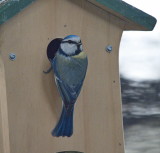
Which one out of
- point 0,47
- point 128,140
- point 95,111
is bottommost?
point 128,140

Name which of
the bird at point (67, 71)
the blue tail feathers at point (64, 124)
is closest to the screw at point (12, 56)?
the bird at point (67, 71)

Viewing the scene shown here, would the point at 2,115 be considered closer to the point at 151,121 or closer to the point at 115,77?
the point at 115,77

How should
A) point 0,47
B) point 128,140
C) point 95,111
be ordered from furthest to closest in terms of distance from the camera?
point 128,140 → point 95,111 → point 0,47

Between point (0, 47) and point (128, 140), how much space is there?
1.92 m

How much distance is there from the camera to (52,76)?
9.27ft

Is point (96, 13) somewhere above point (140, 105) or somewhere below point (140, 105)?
above

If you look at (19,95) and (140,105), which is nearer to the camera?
(19,95)

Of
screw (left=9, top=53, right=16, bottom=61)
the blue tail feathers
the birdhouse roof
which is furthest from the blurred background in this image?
screw (left=9, top=53, right=16, bottom=61)

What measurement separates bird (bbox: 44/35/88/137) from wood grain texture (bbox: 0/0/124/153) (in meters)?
0.03

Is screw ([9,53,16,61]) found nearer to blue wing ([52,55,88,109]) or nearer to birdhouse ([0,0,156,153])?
birdhouse ([0,0,156,153])

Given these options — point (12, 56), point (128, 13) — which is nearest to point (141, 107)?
point (128, 13)

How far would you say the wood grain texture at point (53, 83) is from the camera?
2750 millimetres

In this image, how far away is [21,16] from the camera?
2766 millimetres

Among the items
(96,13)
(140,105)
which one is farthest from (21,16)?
(140,105)
